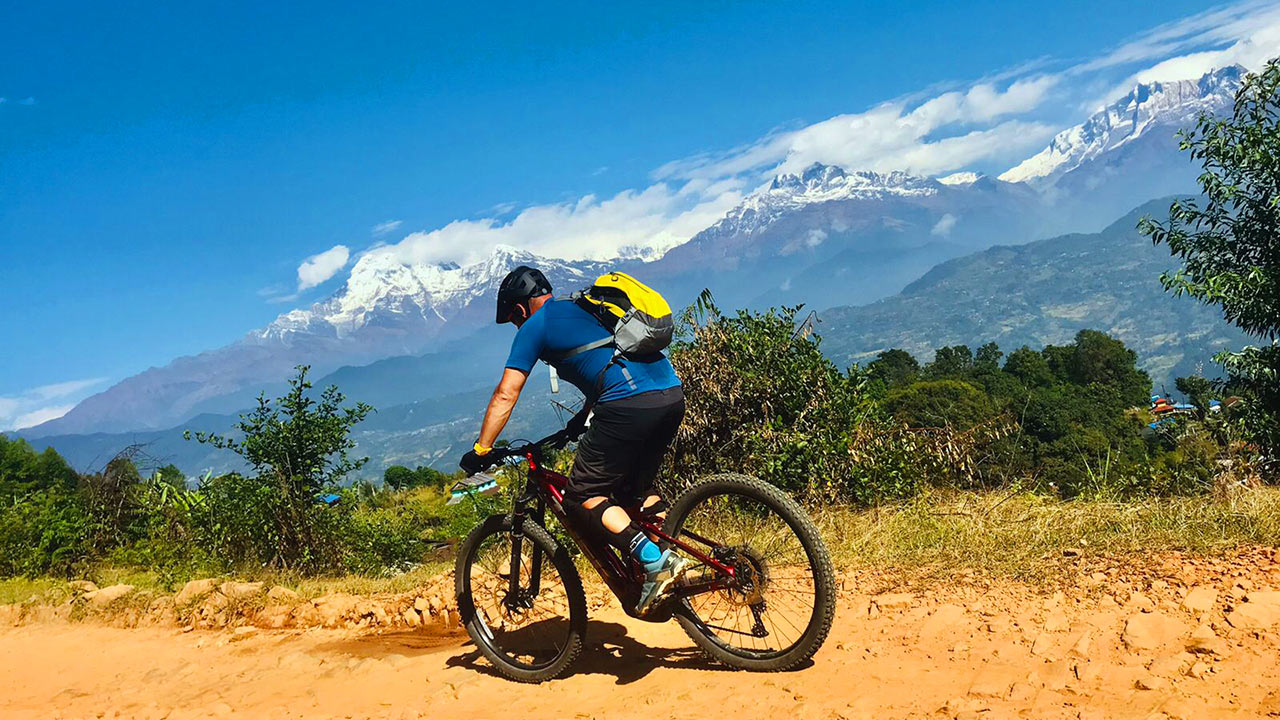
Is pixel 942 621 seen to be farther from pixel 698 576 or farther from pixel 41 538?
pixel 41 538

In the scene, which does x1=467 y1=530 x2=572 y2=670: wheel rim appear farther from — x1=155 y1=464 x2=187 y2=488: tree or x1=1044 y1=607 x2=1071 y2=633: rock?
x1=155 y1=464 x2=187 y2=488: tree

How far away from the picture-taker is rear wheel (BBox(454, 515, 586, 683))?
5078 mm

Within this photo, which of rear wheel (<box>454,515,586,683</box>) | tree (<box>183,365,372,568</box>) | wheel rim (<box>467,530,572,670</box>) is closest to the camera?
rear wheel (<box>454,515,586,683</box>)

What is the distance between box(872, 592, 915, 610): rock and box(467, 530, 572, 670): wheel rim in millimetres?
2050

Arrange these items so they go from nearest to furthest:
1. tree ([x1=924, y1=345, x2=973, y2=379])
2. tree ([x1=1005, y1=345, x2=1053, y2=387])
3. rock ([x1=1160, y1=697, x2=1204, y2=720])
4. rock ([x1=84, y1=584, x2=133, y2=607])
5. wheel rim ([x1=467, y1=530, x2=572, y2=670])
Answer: rock ([x1=1160, y1=697, x2=1204, y2=720])
wheel rim ([x1=467, y1=530, x2=572, y2=670])
rock ([x1=84, y1=584, x2=133, y2=607])
tree ([x1=1005, y1=345, x2=1053, y2=387])
tree ([x1=924, y1=345, x2=973, y2=379])

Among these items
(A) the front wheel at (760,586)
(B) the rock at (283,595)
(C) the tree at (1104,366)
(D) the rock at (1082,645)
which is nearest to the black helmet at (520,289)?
(A) the front wheel at (760,586)

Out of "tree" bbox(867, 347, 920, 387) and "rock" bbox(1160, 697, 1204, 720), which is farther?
"tree" bbox(867, 347, 920, 387)

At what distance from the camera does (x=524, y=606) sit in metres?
5.44

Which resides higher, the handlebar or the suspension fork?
the handlebar

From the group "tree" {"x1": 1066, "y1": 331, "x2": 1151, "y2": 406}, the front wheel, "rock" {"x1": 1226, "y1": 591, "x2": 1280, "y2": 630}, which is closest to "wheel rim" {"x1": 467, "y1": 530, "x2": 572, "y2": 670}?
the front wheel

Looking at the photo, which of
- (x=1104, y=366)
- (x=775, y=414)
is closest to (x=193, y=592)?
(x=775, y=414)

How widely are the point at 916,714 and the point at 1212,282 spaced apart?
14437 millimetres

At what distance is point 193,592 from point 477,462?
4.69 metres

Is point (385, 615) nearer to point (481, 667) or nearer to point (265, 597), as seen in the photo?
point (265, 597)
